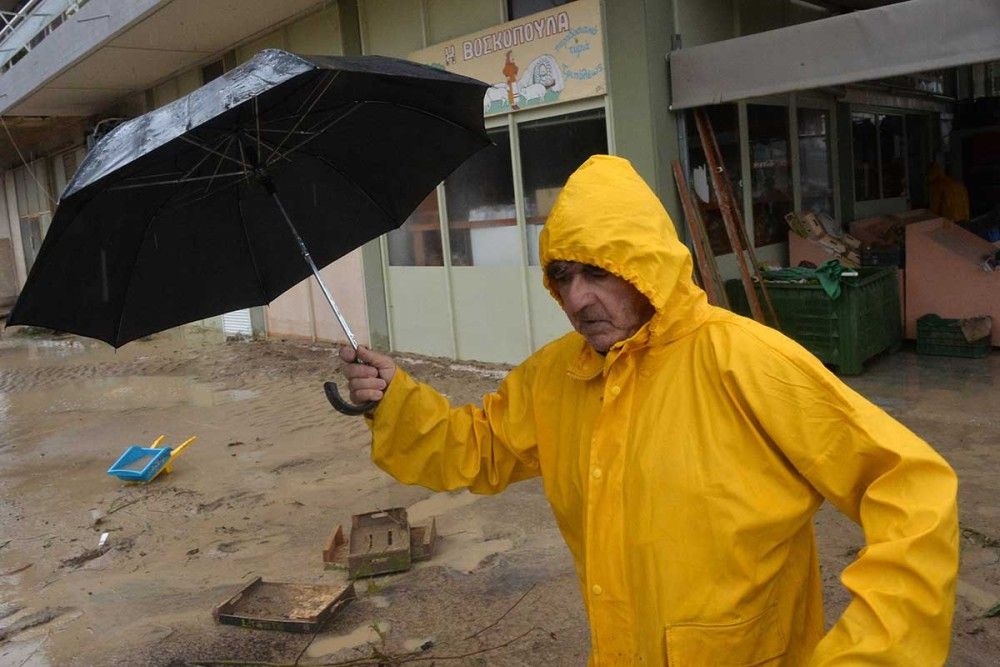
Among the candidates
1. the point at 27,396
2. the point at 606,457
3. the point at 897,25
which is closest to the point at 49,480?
the point at 27,396

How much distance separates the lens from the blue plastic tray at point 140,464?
21.0 feet

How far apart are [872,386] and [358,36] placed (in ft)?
22.2

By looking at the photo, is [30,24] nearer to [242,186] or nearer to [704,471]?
[242,186]

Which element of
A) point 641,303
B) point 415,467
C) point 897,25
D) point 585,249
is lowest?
point 415,467

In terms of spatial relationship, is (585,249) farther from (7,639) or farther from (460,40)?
(460,40)

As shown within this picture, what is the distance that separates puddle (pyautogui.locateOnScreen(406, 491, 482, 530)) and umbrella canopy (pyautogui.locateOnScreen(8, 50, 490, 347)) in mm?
2616

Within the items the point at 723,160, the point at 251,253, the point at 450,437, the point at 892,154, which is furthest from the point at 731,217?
the point at 450,437

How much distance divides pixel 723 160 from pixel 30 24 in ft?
44.3

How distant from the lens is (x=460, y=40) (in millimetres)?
8781

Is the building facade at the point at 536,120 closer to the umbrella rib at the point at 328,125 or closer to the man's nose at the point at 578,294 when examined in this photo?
the umbrella rib at the point at 328,125

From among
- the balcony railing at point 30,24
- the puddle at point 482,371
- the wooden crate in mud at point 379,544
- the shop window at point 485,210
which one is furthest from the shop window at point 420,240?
the balcony railing at point 30,24

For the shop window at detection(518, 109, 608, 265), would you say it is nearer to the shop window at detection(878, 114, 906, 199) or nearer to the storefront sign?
the storefront sign

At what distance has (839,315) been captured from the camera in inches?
284

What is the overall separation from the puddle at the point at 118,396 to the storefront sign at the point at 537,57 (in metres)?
4.10
